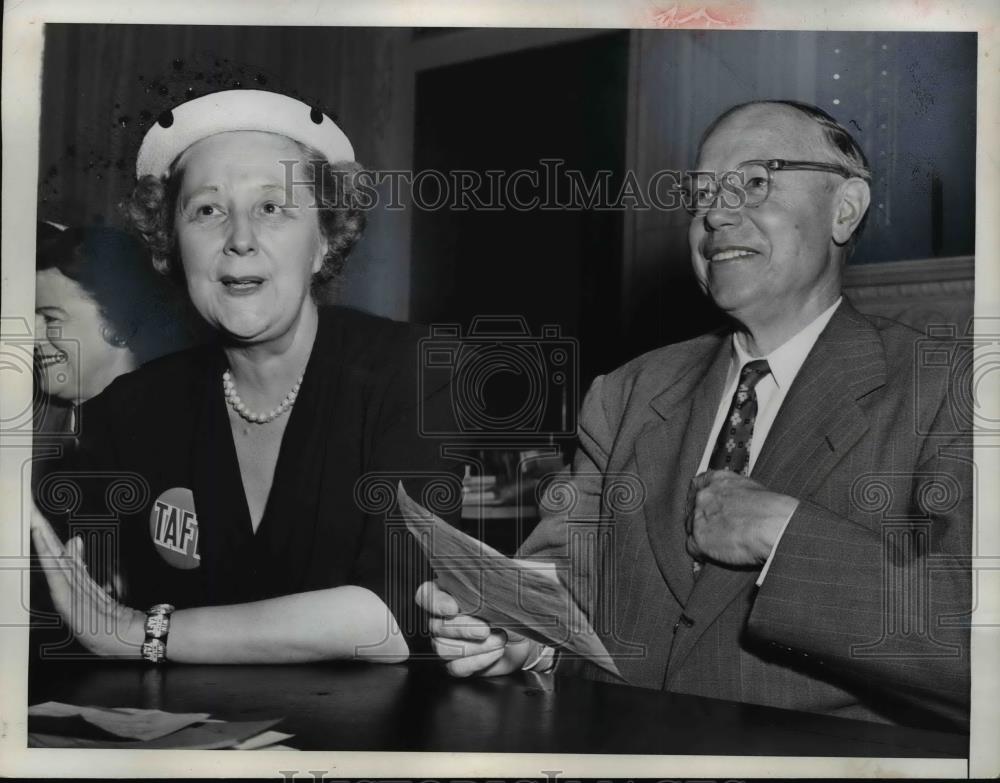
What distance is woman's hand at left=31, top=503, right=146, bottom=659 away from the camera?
10.3 ft

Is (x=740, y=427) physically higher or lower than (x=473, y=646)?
higher

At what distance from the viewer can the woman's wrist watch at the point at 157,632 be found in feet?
10.2

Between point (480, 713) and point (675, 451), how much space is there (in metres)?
0.80

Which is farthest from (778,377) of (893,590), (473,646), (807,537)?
(473,646)

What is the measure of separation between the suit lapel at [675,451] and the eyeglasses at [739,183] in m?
0.34

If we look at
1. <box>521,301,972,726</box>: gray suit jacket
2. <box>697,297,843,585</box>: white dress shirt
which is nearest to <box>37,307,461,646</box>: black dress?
<box>521,301,972,726</box>: gray suit jacket

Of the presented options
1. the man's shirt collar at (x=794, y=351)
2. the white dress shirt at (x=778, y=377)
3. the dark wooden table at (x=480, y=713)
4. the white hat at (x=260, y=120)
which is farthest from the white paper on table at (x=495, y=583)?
the white hat at (x=260, y=120)

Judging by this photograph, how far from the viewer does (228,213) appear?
309 centimetres

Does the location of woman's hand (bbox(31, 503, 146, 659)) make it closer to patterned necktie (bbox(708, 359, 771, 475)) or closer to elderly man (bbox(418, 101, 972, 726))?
elderly man (bbox(418, 101, 972, 726))

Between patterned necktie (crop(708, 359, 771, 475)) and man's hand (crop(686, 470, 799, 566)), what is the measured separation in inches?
1.2

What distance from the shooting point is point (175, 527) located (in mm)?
3141

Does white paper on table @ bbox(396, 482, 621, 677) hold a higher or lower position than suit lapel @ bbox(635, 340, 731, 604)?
lower

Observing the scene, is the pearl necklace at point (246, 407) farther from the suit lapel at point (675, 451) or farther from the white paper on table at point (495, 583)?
the suit lapel at point (675, 451)

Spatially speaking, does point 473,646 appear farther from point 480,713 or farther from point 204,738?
point 204,738
